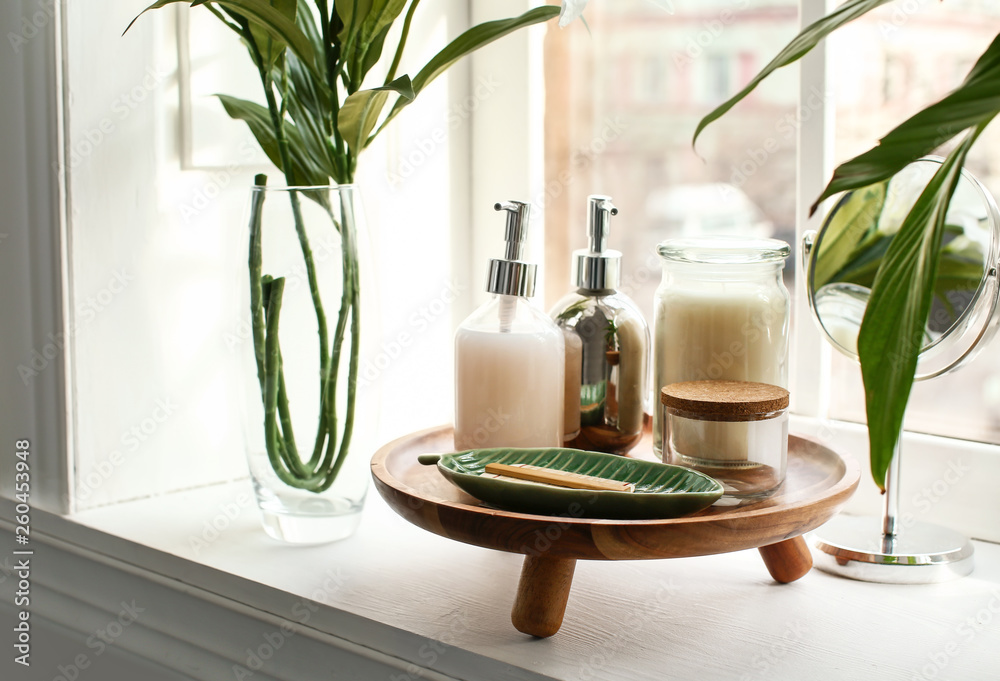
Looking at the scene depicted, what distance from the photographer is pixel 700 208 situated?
85 centimetres

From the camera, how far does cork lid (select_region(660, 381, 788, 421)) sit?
Result: 0.53 metres

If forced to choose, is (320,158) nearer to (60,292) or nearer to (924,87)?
(60,292)

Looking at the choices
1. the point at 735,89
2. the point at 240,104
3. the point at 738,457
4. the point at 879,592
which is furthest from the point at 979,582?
the point at 240,104

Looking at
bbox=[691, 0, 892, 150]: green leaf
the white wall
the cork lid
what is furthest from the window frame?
bbox=[691, 0, 892, 150]: green leaf

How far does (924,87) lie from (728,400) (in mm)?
353

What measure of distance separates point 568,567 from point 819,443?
0.73ft

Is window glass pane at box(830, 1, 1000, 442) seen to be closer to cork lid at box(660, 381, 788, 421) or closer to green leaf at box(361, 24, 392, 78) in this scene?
cork lid at box(660, 381, 788, 421)

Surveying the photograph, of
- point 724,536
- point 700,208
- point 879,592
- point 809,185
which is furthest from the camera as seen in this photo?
point 700,208

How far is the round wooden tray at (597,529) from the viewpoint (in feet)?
1.52

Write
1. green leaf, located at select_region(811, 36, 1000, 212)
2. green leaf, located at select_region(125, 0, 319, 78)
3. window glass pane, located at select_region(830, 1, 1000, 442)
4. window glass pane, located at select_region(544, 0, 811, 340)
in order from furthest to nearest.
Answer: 1. window glass pane, located at select_region(544, 0, 811, 340)
2. window glass pane, located at select_region(830, 1, 1000, 442)
3. green leaf, located at select_region(125, 0, 319, 78)
4. green leaf, located at select_region(811, 36, 1000, 212)

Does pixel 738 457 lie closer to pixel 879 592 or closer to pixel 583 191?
pixel 879 592

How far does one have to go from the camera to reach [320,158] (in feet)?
2.19

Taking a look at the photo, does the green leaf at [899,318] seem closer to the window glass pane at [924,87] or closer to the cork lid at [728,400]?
the cork lid at [728,400]

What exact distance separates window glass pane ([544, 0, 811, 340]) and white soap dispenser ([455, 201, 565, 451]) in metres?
0.24
